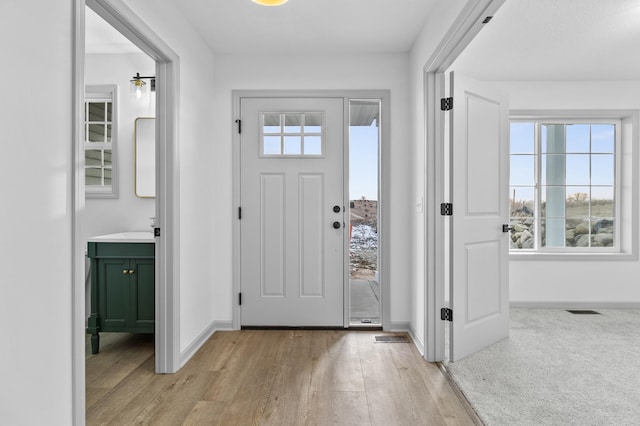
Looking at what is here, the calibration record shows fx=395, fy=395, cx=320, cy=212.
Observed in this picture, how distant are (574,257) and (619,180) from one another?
101 cm

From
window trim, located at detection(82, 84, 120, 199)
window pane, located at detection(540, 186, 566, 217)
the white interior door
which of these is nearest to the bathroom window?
window trim, located at detection(82, 84, 120, 199)

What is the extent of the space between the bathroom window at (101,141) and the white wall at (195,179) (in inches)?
35.7

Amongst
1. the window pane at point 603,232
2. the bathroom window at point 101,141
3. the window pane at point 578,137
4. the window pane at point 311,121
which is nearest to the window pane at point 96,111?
the bathroom window at point 101,141

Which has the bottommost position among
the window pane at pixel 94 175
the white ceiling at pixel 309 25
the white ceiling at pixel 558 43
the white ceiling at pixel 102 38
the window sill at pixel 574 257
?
the window sill at pixel 574 257

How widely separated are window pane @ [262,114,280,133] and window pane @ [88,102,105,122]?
149cm

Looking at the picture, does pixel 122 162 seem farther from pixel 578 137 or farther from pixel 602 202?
pixel 602 202

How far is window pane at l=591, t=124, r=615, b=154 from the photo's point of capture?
4445 millimetres

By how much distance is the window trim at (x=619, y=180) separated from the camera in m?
4.30
